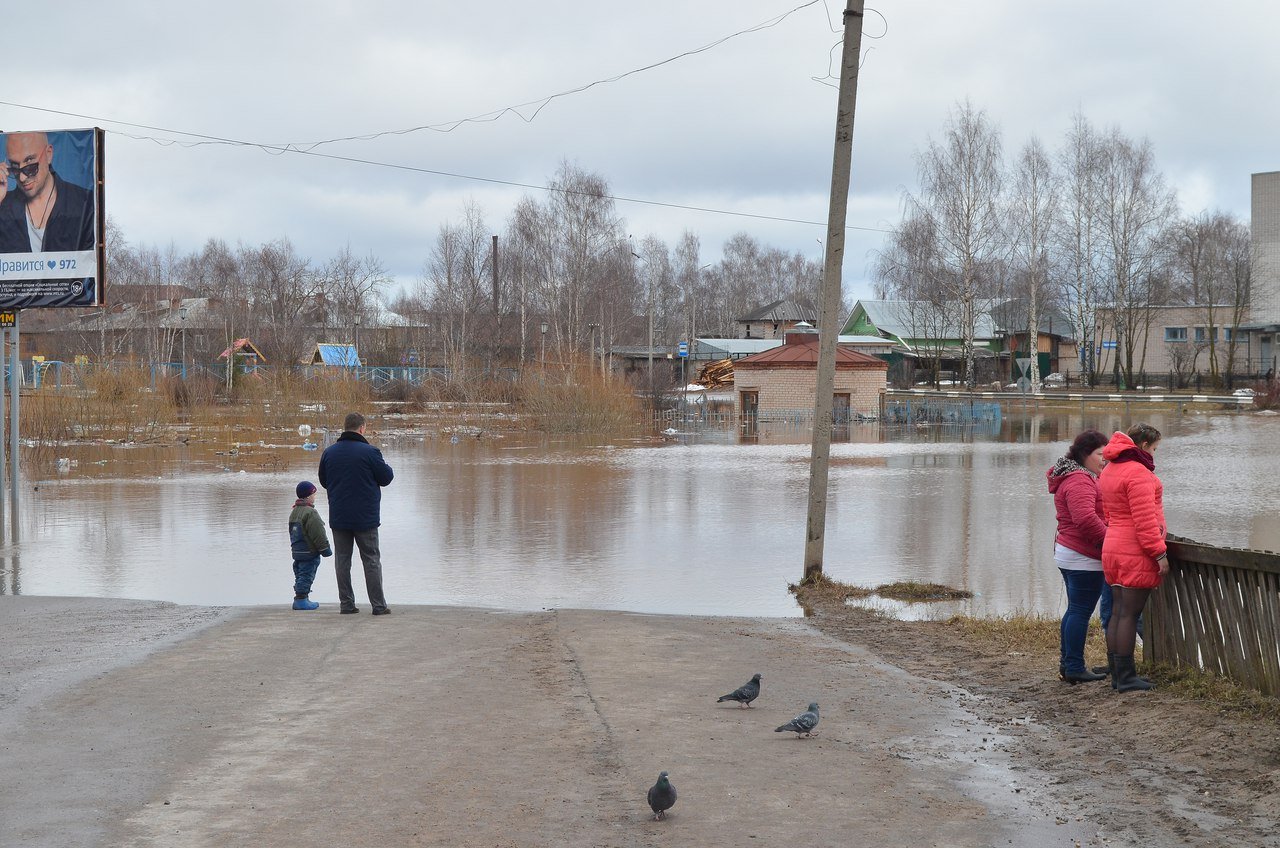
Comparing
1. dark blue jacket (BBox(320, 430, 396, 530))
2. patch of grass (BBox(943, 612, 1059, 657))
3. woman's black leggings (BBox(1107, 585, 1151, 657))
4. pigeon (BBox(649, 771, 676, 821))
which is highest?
dark blue jacket (BBox(320, 430, 396, 530))

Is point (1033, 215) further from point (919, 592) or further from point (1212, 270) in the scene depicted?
point (919, 592)

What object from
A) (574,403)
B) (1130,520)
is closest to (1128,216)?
(574,403)

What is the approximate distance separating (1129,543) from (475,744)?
3.93 meters

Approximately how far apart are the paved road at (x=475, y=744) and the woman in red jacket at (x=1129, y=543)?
1.09 m

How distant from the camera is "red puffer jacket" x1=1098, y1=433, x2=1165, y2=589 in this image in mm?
6777

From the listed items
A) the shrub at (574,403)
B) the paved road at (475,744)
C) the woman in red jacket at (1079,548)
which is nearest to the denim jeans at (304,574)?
the paved road at (475,744)

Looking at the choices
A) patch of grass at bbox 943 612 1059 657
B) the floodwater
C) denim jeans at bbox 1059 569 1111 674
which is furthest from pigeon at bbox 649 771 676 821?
the floodwater

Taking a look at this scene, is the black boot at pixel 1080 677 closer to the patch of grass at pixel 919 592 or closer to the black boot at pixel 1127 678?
the black boot at pixel 1127 678

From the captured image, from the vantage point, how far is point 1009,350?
279ft

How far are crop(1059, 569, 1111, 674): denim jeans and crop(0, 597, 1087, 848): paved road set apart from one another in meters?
0.84

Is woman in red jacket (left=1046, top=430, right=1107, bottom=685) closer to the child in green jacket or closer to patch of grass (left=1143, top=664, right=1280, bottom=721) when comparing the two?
patch of grass (left=1143, top=664, right=1280, bottom=721)

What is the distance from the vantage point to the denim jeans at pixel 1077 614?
7.33 m

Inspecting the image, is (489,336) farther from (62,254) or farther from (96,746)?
(96,746)

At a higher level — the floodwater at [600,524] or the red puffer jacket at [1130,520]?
the red puffer jacket at [1130,520]
